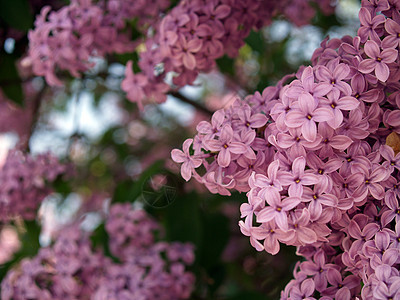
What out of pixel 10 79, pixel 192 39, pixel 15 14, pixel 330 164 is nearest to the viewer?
pixel 330 164

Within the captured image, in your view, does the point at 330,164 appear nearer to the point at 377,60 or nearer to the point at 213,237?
the point at 377,60

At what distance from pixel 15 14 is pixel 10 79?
31 cm

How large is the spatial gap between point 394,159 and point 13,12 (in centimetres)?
121

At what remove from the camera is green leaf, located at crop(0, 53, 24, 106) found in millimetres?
1520

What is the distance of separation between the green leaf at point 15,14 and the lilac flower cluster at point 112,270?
0.65 metres

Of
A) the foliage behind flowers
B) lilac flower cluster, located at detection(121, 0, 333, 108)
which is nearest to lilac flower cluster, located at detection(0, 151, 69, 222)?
the foliage behind flowers

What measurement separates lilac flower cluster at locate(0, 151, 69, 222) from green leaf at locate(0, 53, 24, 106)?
0.99ft

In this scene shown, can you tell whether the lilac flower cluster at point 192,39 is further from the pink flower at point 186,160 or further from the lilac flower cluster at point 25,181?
the lilac flower cluster at point 25,181

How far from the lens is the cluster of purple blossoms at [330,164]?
21.0 inches

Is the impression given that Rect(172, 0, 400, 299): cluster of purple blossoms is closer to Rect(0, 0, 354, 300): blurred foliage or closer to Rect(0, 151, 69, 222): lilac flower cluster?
Rect(0, 0, 354, 300): blurred foliage

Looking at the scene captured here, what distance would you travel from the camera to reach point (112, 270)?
114 cm

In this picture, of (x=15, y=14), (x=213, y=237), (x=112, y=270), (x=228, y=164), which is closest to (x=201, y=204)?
(x=213, y=237)

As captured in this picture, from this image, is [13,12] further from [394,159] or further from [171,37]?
[394,159]

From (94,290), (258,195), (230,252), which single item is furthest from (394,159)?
(230,252)
